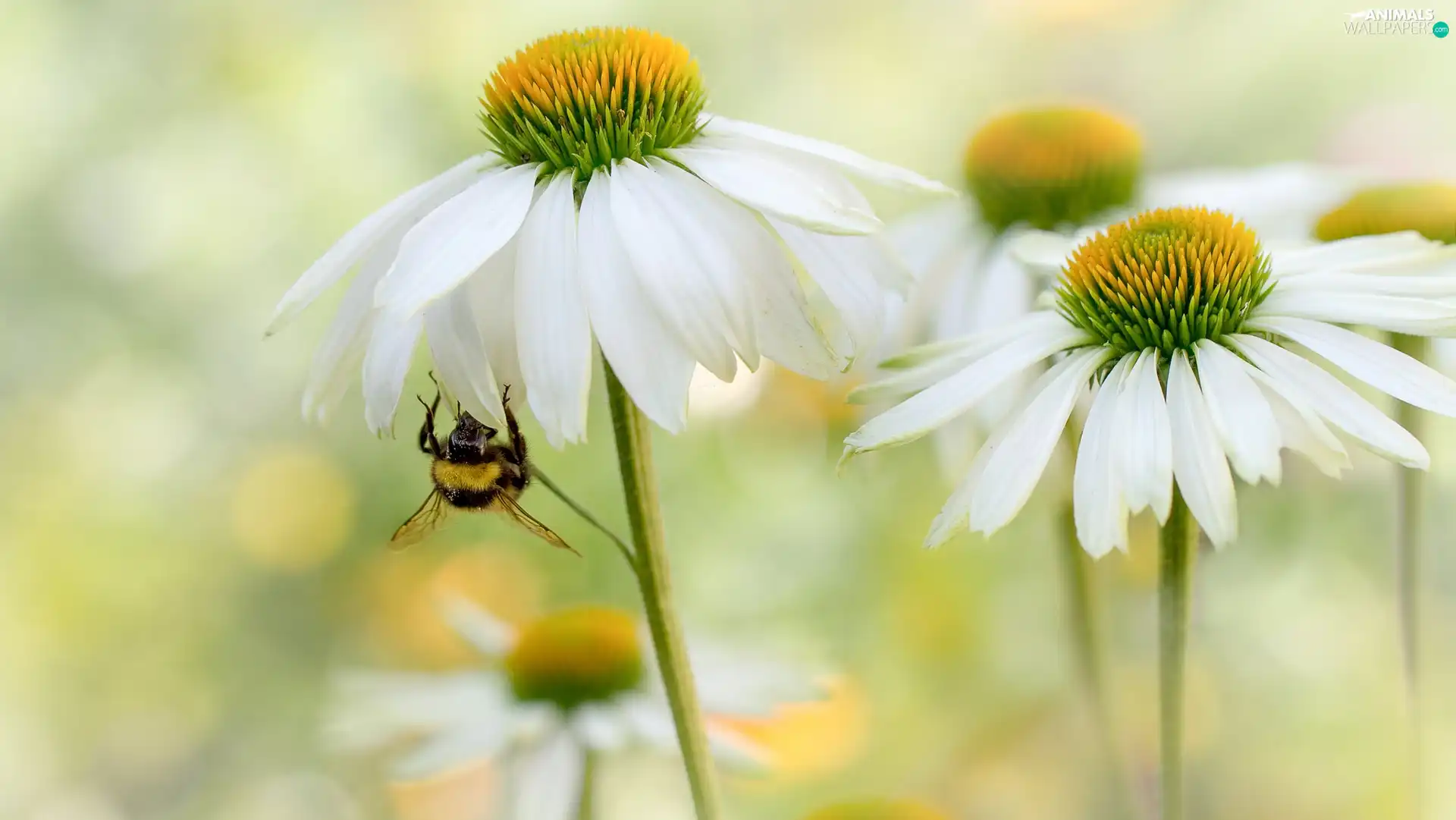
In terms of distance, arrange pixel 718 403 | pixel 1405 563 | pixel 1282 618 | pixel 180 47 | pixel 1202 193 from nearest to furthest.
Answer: pixel 1405 563 → pixel 1202 193 → pixel 1282 618 → pixel 718 403 → pixel 180 47

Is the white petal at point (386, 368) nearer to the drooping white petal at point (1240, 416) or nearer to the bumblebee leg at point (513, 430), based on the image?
the bumblebee leg at point (513, 430)

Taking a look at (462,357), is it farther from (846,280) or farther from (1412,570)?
(1412,570)

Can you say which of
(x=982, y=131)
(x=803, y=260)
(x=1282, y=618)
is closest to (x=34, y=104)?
(x=982, y=131)

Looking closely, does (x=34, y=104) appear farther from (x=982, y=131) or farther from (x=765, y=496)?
(x=982, y=131)

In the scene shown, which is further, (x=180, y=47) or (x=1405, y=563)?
(x=180, y=47)

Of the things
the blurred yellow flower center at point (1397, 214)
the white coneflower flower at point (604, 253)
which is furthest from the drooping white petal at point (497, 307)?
the blurred yellow flower center at point (1397, 214)

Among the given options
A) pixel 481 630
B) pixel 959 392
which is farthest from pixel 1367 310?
pixel 481 630

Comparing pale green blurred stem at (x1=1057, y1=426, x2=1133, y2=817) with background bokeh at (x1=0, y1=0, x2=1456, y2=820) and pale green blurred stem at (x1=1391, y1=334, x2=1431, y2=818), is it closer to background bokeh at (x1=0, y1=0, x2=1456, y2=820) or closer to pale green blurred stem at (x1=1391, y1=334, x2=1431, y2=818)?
pale green blurred stem at (x1=1391, y1=334, x2=1431, y2=818)

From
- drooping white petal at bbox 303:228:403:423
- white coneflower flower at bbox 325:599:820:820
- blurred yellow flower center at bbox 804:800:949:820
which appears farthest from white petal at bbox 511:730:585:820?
drooping white petal at bbox 303:228:403:423
